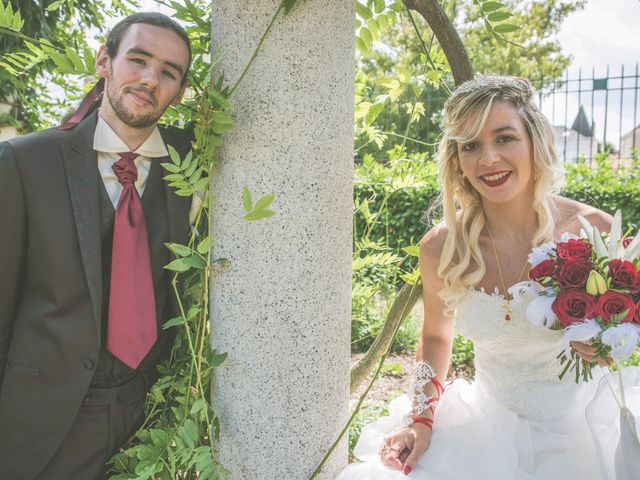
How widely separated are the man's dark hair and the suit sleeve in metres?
0.47

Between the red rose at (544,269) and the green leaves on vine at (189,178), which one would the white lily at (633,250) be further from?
the green leaves on vine at (189,178)

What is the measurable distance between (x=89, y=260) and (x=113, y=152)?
390 millimetres

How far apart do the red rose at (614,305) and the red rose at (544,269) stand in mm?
197

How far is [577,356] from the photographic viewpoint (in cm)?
195

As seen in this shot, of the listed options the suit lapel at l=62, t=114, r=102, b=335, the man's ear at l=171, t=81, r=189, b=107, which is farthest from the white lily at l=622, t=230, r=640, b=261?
the suit lapel at l=62, t=114, r=102, b=335

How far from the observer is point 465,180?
100 inches

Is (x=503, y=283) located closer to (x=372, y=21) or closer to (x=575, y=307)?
(x=575, y=307)

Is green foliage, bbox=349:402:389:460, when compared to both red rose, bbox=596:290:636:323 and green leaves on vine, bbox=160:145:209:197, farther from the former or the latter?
green leaves on vine, bbox=160:145:209:197

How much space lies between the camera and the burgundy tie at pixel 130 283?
6.08 ft

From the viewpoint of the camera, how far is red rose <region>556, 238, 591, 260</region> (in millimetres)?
1843

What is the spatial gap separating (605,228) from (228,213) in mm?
1588

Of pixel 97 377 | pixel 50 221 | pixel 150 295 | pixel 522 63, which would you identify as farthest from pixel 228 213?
pixel 522 63

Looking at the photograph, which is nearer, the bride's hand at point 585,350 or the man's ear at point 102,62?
the bride's hand at point 585,350

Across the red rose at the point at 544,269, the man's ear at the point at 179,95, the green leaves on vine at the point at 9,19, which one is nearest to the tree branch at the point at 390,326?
the red rose at the point at 544,269
